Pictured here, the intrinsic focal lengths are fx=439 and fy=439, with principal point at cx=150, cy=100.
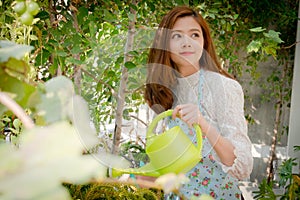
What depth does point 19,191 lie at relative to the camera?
10 cm

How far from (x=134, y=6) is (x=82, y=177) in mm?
1254

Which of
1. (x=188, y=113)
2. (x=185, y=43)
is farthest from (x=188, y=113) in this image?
(x=185, y=43)

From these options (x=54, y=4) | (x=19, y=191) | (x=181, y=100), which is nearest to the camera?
(x=19, y=191)

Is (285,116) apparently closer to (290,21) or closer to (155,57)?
(290,21)

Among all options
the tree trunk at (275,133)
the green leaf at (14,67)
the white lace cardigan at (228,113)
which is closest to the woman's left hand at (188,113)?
the white lace cardigan at (228,113)

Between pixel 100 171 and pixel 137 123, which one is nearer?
pixel 100 171

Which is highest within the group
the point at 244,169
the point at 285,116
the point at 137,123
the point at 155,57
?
the point at 155,57

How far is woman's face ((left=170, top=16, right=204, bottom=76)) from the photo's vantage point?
2.59 feet

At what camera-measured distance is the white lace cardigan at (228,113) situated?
103cm

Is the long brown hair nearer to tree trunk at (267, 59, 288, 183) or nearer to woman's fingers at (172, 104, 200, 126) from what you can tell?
woman's fingers at (172, 104, 200, 126)

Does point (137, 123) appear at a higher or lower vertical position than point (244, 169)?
higher

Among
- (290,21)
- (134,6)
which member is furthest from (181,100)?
(290,21)

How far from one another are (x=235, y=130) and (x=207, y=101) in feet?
0.45

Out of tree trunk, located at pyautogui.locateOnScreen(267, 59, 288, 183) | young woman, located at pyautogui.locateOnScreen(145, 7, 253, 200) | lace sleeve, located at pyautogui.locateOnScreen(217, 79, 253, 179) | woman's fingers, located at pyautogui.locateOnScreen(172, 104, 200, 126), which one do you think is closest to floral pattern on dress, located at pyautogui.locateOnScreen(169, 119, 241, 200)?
young woman, located at pyautogui.locateOnScreen(145, 7, 253, 200)
